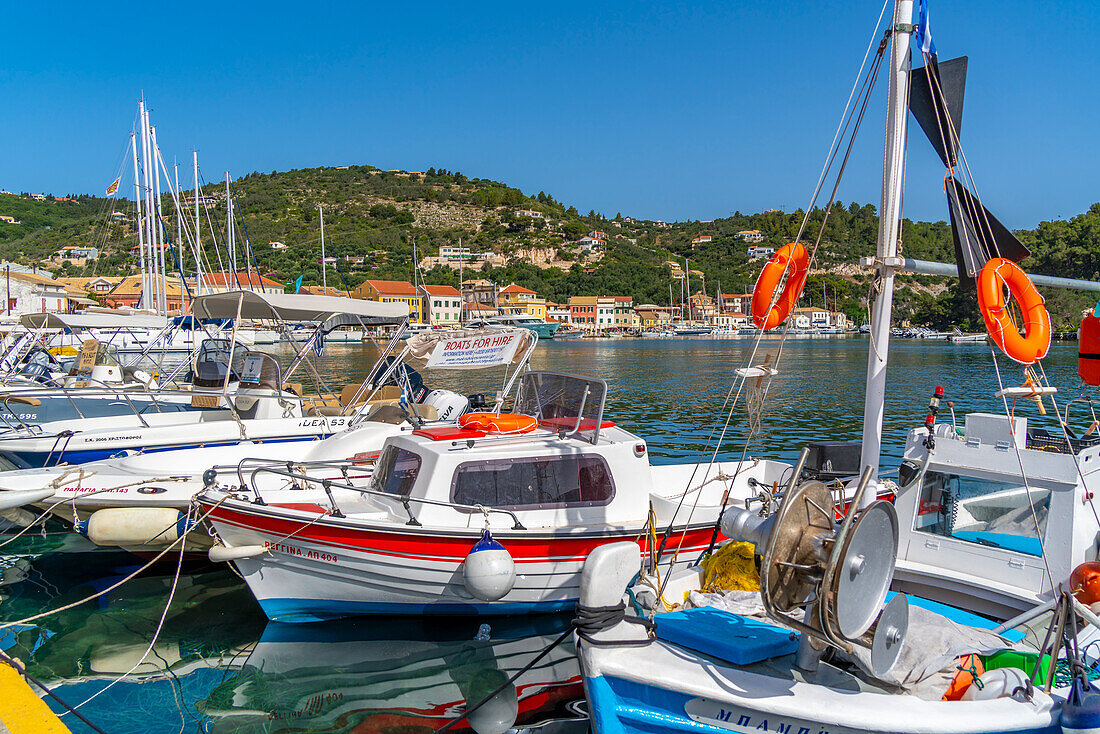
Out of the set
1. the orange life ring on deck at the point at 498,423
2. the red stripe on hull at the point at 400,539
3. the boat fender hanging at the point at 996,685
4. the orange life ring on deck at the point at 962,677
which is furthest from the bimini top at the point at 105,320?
the boat fender hanging at the point at 996,685

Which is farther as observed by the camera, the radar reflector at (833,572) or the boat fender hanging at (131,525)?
the boat fender hanging at (131,525)

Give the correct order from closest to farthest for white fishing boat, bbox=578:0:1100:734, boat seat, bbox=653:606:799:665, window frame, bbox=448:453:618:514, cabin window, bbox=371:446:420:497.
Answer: white fishing boat, bbox=578:0:1100:734 → boat seat, bbox=653:606:799:665 → window frame, bbox=448:453:618:514 → cabin window, bbox=371:446:420:497

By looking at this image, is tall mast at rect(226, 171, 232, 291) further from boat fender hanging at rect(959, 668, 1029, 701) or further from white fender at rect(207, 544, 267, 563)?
boat fender hanging at rect(959, 668, 1029, 701)

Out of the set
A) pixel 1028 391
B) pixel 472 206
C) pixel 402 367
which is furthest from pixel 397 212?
pixel 1028 391

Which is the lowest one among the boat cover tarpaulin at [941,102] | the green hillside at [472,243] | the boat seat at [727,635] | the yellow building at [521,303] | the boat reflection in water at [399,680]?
the boat reflection in water at [399,680]

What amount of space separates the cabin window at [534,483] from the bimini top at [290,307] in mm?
6445

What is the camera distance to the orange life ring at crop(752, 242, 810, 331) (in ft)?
20.0

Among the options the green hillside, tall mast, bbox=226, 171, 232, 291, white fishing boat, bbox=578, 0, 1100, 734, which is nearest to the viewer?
white fishing boat, bbox=578, 0, 1100, 734

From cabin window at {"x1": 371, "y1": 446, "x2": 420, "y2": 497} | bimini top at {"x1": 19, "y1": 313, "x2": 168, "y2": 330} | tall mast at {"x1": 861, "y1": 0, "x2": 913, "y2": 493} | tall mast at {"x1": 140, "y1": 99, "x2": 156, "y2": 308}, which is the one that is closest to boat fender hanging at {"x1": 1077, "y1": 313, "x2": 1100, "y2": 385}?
tall mast at {"x1": 861, "y1": 0, "x2": 913, "y2": 493}

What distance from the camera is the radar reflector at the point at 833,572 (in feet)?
12.6

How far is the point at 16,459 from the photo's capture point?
1228cm

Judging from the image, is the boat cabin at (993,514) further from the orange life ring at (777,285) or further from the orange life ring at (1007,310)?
the orange life ring at (777,285)

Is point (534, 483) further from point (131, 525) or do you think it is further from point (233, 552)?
point (131, 525)

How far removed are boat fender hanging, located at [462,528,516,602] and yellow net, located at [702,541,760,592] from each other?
2.02m
